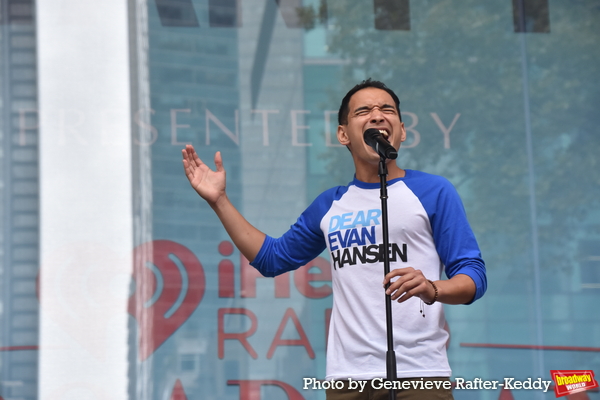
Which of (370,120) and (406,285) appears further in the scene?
(370,120)

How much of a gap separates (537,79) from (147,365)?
2283 mm

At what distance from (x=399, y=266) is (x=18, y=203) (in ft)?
6.69

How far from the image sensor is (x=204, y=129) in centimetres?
330

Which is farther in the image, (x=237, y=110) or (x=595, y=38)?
(x=595, y=38)

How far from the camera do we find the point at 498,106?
348 centimetres

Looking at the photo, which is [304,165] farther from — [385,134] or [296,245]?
[385,134]

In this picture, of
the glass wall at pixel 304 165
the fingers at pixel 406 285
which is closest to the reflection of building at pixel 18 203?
the glass wall at pixel 304 165

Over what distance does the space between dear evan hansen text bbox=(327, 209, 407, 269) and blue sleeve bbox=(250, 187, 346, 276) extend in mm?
133

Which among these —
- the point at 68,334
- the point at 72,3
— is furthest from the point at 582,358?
the point at 72,3

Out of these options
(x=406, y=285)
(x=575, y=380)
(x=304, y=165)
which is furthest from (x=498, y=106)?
(x=406, y=285)

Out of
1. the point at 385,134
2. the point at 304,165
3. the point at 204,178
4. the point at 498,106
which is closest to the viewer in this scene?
the point at 385,134

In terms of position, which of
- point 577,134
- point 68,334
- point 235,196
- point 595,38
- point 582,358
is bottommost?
point 582,358

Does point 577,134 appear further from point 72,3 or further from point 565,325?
point 72,3

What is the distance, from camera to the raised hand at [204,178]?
2010mm
